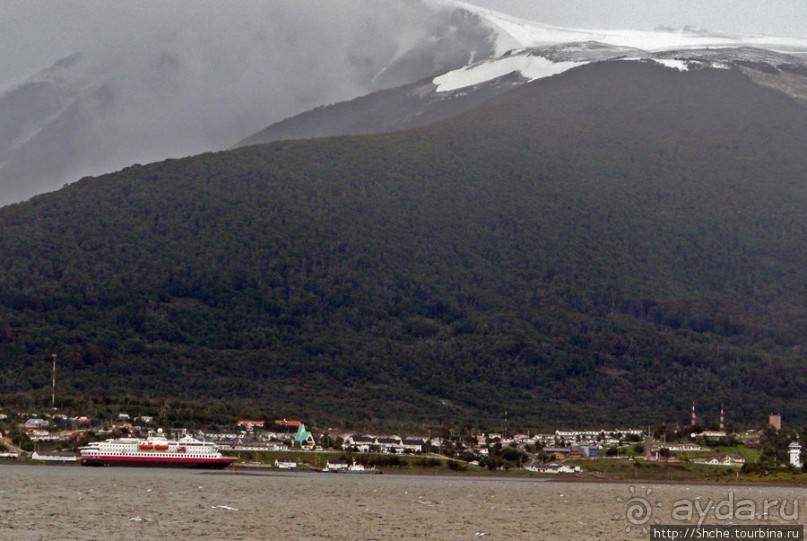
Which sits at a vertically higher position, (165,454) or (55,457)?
(165,454)

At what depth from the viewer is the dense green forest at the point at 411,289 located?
150 meters

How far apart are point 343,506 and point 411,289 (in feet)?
311

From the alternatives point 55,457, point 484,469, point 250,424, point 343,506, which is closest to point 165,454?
point 55,457

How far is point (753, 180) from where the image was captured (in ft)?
653

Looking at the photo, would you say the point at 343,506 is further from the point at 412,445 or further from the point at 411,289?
the point at 411,289

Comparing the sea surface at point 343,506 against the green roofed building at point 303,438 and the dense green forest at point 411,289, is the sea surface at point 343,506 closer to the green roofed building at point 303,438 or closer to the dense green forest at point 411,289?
the green roofed building at point 303,438

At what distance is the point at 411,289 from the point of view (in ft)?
572

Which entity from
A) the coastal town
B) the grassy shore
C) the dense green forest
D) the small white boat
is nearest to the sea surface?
the small white boat

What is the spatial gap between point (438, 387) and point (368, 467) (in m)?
38.2

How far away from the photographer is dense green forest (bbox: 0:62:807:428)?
14975 cm

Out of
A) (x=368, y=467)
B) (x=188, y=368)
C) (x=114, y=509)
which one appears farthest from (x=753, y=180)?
(x=114, y=509)

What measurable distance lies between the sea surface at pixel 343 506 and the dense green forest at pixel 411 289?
124 feet

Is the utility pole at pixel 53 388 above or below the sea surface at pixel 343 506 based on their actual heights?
above

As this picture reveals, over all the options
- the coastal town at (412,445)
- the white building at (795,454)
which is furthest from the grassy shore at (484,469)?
the white building at (795,454)
